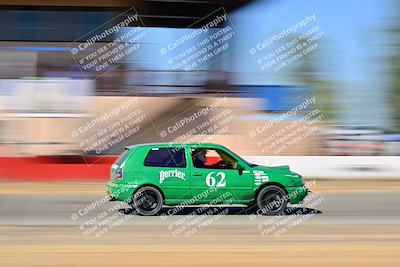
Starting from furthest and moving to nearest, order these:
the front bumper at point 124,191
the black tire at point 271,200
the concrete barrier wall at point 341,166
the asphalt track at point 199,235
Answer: the concrete barrier wall at point 341,166 → the black tire at point 271,200 → the front bumper at point 124,191 → the asphalt track at point 199,235

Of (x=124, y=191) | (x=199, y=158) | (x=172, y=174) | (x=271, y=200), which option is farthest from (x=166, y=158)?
(x=271, y=200)

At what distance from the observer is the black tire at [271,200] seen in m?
12.4

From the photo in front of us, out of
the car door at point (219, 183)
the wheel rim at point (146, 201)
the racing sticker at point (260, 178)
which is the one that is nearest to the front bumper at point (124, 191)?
the wheel rim at point (146, 201)

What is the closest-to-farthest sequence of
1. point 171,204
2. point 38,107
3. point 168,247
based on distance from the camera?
point 168,247 → point 171,204 → point 38,107

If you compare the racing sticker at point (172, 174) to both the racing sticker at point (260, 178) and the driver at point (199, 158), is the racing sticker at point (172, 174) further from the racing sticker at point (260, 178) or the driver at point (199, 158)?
the racing sticker at point (260, 178)

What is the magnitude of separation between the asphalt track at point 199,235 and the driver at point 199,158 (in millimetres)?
878

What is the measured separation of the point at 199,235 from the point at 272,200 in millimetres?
2843

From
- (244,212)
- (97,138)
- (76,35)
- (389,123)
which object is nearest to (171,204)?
(244,212)

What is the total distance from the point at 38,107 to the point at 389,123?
2086 centimetres

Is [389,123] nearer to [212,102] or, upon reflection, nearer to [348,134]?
[348,134]

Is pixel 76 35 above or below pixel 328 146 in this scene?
above

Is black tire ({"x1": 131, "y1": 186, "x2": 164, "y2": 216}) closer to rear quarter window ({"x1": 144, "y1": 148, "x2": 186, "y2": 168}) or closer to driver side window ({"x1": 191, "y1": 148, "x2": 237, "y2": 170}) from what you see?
rear quarter window ({"x1": 144, "y1": 148, "x2": 186, "y2": 168})

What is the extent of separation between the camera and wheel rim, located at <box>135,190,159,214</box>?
1228 centimetres

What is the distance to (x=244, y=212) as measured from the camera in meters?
12.9
